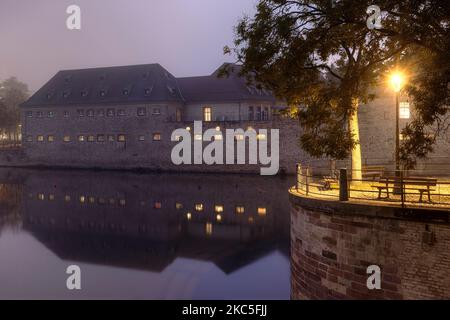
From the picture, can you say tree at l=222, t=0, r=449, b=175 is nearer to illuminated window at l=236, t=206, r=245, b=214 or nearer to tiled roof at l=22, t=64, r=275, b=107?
illuminated window at l=236, t=206, r=245, b=214

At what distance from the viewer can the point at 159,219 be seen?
102 ft

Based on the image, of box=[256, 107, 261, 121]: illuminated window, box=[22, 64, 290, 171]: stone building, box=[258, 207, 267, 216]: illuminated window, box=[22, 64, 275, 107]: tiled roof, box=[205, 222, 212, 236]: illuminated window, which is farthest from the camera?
box=[22, 64, 275, 107]: tiled roof

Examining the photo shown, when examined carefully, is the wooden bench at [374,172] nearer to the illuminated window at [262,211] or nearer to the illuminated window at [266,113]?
the illuminated window at [262,211]

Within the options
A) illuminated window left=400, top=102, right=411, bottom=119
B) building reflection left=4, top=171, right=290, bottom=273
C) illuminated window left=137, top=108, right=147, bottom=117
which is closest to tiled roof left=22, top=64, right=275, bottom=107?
illuminated window left=137, top=108, right=147, bottom=117

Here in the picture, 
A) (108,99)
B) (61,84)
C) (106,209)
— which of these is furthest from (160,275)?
(61,84)

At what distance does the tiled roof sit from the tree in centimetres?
4132

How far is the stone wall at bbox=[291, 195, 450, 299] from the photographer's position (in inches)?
403

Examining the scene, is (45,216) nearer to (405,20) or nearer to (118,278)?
(118,278)

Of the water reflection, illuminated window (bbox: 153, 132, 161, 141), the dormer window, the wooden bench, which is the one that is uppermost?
the dormer window

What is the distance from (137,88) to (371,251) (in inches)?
2109

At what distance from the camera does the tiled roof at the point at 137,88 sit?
5903 centimetres

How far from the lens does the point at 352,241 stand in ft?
37.8

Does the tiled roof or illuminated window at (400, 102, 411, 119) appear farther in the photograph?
the tiled roof

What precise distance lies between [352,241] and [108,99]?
178 feet
